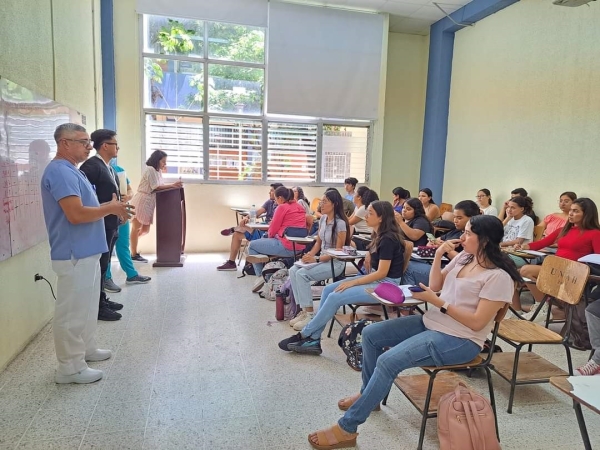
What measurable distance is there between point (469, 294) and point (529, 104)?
4.58m

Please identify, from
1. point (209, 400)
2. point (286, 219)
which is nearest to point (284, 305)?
point (286, 219)

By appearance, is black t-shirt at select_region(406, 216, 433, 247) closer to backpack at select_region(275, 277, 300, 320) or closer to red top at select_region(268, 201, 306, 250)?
red top at select_region(268, 201, 306, 250)

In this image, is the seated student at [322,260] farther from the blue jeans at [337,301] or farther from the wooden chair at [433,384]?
the wooden chair at [433,384]

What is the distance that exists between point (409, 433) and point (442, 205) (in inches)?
212

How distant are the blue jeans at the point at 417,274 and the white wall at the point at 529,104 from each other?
2.50m

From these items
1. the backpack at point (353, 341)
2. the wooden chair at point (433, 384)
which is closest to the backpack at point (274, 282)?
the backpack at point (353, 341)

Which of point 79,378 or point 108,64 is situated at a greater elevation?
point 108,64

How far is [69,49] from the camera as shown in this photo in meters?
4.13

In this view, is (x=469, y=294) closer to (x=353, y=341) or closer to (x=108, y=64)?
(x=353, y=341)

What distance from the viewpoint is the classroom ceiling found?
6340 millimetres

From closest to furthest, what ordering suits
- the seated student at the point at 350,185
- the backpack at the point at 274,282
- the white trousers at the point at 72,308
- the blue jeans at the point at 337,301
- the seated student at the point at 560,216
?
the white trousers at the point at 72,308
the blue jeans at the point at 337,301
the backpack at the point at 274,282
the seated student at the point at 560,216
the seated student at the point at 350,185

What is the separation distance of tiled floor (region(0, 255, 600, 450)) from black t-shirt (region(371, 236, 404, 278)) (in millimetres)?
757

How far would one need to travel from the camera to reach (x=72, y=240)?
95.3 inches

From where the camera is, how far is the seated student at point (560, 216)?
453cm
